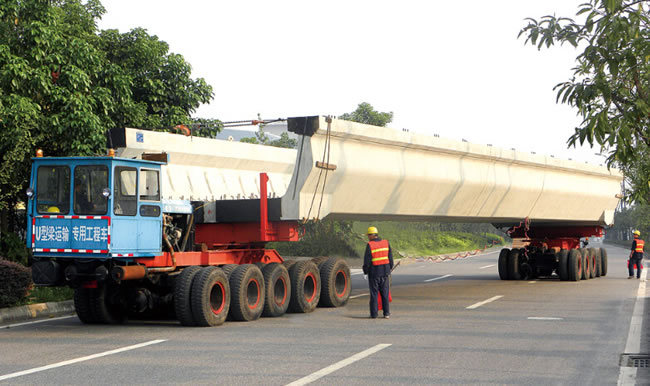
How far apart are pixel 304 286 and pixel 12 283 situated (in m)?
5.30

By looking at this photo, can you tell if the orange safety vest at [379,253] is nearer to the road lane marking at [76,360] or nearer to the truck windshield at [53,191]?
the road lane marking at [76,360]

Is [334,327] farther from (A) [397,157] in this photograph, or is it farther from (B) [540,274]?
(B) [540,274]

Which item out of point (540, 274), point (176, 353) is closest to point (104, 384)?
point (176, 353)

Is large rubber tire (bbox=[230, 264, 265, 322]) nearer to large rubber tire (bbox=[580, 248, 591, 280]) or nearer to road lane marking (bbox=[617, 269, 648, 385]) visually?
road lane marking (bbox=[617, 269, 648, 385])

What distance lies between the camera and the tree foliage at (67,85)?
53.7ft

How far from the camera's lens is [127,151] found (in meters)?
14.3

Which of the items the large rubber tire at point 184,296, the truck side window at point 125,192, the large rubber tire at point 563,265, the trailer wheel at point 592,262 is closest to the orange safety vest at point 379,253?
the large rubber tire at point 184,296

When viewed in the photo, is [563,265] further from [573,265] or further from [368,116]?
[368,116]

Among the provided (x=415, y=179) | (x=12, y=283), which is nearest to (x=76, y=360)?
(x=12, y=283)

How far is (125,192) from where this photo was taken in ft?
38.7

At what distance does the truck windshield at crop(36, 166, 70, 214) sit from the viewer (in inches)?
467

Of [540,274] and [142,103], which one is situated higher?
[142,103]

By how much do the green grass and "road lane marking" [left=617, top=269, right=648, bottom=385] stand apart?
1055 cm

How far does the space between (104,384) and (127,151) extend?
7053mm
